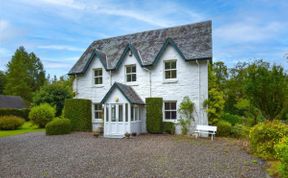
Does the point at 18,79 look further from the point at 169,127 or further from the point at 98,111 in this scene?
the point at 169,127

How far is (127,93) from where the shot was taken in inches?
830

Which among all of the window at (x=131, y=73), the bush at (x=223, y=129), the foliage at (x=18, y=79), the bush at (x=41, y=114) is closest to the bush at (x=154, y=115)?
the window at (x=131, y=73)

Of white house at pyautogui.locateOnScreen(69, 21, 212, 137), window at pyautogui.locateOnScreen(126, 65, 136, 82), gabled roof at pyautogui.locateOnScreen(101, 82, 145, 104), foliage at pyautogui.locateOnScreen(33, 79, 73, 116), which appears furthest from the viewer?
foliage at pyautogui.locateOnScreen(33, 79, 73, 116)

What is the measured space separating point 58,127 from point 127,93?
6.31 m

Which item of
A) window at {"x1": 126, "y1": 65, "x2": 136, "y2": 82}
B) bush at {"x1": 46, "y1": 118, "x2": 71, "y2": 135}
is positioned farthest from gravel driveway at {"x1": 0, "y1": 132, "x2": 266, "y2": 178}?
window at {"x1": 126, "y1": 65, "x2": 136, "y2": 82}

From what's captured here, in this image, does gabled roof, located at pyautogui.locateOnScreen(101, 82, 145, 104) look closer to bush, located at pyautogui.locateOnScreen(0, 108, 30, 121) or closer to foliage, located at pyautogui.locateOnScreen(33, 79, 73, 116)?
foliage, located at pyautogui.locateOnScreen(33, 79, 73, 116)

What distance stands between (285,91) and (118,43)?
650 inches

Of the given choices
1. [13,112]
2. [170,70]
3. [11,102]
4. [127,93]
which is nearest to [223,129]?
[170,70]

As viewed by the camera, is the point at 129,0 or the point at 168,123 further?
the point at 168,123

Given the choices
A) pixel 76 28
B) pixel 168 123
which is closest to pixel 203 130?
pixel 168 123

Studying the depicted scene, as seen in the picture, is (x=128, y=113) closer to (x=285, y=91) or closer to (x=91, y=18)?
(x=91, y=18)

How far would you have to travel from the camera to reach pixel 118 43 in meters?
27.2

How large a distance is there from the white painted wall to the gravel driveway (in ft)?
21.5

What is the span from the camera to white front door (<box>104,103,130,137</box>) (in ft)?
67.3
